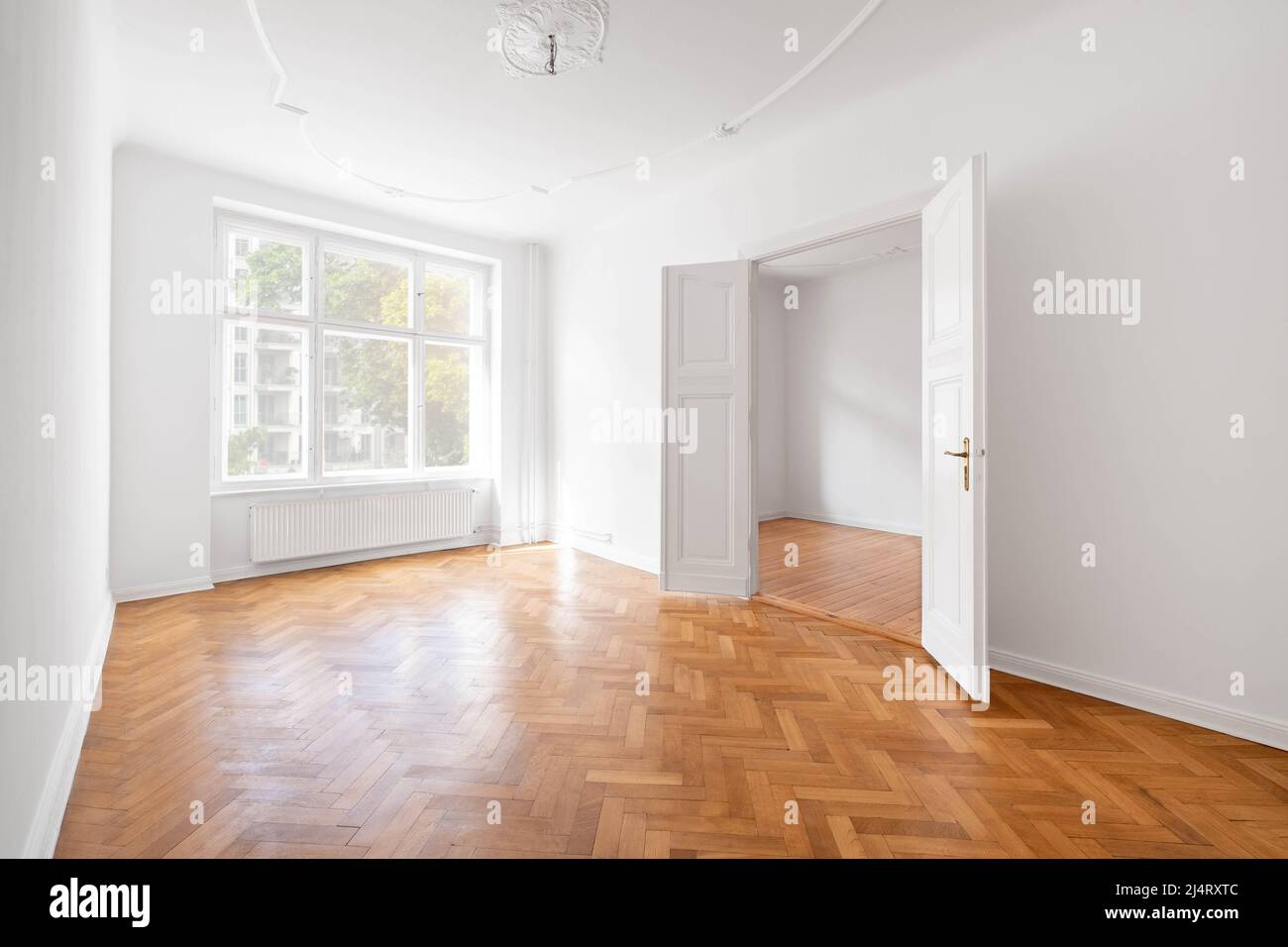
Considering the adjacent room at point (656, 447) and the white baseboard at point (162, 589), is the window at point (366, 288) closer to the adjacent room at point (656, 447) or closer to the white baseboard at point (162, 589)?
the adjacent room at point (656, 447)

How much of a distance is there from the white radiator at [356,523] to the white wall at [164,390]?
179mm

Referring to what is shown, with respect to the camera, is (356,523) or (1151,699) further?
(356,523)

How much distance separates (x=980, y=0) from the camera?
2678 millimetres

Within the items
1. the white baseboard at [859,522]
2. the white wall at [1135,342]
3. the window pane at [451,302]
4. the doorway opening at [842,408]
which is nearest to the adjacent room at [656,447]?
the white wall at [1135,342]

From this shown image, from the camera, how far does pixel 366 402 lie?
18.2 feet

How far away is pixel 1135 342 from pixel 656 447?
10.5 ft

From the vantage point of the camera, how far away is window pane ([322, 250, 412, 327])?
5.30 m

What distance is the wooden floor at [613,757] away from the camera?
1.71 metres

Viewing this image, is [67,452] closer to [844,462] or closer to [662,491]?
[662,491]

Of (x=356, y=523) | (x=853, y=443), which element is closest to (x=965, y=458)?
(x=853, y=443)

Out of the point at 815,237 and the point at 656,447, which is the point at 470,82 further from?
the point at 656,447
